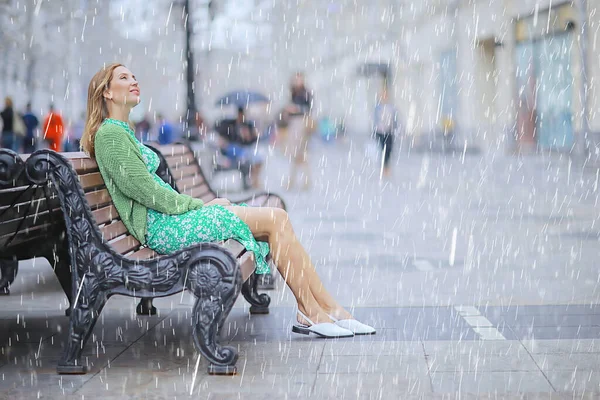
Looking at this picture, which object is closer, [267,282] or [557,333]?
[557,333]

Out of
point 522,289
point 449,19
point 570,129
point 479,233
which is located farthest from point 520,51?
point 522,289

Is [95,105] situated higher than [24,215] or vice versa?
[95,105]

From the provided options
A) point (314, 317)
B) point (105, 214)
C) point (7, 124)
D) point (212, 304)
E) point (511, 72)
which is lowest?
point (7, 124)

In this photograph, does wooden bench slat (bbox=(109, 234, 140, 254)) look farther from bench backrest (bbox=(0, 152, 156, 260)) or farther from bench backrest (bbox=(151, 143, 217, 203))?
bench backrest (bbox=(151, 143, 217, 203))

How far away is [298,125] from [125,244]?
1401cm

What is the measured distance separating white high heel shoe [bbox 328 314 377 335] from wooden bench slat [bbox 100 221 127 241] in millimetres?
1272

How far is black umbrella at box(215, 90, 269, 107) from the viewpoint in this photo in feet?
78.6

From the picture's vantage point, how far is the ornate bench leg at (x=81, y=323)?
16.8 feet

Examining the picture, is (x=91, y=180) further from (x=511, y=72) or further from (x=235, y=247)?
(x=511, y=72)

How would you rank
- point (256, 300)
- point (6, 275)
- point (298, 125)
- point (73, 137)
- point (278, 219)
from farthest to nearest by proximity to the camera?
1. point (73, 137)
2. point (298, 125)
3. point (6, 275)
4. point (256, 300)
5. point (278, 219)

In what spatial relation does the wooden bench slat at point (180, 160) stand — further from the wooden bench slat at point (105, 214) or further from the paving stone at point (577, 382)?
the paving stone at point (577, 382)

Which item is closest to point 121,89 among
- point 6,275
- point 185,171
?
point 185,171

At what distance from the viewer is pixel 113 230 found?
5.53 metres

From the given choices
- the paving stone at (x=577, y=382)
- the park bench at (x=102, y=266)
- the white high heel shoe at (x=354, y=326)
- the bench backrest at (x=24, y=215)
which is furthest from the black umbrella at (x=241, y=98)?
the paving stone at (x=577, y=382)
